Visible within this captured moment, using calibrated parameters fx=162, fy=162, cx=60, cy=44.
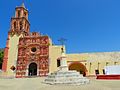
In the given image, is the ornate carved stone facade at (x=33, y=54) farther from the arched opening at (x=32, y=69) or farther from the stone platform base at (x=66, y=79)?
the stone platform base at (x=66, y=79)

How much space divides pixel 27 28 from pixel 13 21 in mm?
3314

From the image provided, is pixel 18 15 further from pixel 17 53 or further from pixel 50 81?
pixel 50 81

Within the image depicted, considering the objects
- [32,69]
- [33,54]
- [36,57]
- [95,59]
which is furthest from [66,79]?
[95,59]

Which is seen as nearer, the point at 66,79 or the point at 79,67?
the point at 66,79

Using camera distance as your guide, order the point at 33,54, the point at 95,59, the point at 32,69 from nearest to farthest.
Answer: the point at 32,69 → the point at 33,54 → the point at 95,59

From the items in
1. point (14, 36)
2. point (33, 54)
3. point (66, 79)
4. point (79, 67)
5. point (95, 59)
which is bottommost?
point (66, 79)

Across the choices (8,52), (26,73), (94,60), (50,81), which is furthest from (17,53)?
(50,81)

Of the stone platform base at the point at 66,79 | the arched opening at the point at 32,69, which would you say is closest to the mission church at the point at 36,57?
the arched opening at the point at 32,69

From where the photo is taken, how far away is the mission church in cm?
3028

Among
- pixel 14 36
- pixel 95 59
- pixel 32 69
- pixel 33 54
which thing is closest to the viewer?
pixel 32 69

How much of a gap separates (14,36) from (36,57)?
6.33 m

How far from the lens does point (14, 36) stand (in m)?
32.4

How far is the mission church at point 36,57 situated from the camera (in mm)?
30281

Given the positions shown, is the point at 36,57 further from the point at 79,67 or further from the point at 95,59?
the point at 95,59
